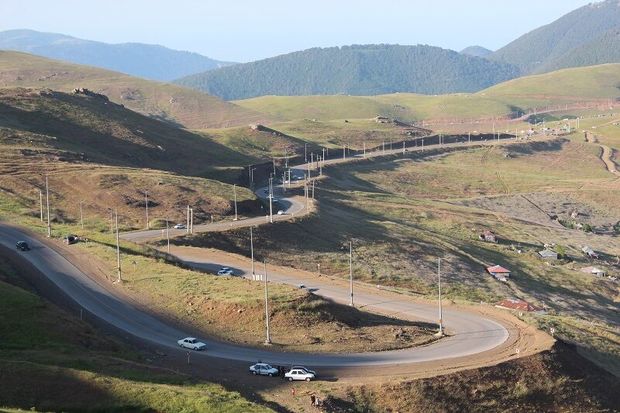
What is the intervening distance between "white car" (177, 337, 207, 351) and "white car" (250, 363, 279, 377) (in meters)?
5.36

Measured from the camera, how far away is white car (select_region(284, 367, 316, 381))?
43375 millimetres

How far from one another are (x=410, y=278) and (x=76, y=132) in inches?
3188

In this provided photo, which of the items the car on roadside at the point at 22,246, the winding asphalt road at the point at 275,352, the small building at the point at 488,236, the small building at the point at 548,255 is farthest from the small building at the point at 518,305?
the small building at the point at 488,236

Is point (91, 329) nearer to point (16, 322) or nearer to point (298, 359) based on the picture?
point (16, 322)

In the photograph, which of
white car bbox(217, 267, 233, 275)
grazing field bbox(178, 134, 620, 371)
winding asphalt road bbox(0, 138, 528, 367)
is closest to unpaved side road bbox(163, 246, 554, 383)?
winding asphalt road bbox(0, 138, 528, 367)

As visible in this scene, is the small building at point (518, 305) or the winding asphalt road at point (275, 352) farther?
the small building at point (518, 305)

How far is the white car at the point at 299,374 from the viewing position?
43375 mm

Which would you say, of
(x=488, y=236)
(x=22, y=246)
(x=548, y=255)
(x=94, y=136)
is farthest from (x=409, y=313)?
(x=94, y=136)

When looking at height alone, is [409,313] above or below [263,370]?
below

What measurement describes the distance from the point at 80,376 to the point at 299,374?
37.2 feet

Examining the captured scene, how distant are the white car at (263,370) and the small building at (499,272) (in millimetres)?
53332

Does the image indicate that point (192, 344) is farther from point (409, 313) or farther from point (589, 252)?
point (589, 252)

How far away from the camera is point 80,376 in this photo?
38219 millimetres

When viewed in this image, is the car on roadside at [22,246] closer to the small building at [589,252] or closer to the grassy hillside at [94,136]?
the grassy hillside at [94,136]
